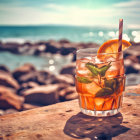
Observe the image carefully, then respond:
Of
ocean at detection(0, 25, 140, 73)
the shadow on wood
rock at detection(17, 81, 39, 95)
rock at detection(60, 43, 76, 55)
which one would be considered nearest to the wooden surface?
the shadow on wood

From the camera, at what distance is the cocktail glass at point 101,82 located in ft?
4.32

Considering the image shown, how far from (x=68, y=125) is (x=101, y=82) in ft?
0.96

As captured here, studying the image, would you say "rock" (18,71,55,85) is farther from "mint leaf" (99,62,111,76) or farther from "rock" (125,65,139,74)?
"mint leaf" (99,62,111,76)

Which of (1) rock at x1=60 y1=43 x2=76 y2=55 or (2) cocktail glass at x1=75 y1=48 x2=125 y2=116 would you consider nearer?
(2) cocktail glass at x1=75 y1=48 x2=125 y2=116

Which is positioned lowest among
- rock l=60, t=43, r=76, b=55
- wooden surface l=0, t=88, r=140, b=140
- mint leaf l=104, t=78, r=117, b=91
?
rock l=60, t=43, r=76, b=55

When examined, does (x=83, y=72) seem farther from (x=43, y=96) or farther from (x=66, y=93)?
(x=66, y=93)

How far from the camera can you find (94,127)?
1.20 meters

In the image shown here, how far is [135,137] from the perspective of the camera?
1080 mm

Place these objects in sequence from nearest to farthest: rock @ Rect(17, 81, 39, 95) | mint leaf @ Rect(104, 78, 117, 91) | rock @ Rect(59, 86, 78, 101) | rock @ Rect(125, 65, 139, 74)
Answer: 1. mint leaf @ Rect(104, 78, 117, 91)
2. rock @ Rect(59, 86, 78, 101)
3. rock @ Rect(17, 81, 39, 95)
4. rock @ Rect(125, 65, 139, 74)

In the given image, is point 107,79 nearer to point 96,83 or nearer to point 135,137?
point 96,83

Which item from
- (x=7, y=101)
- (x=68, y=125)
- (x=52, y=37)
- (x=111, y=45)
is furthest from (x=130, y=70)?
(x=52, y=37)

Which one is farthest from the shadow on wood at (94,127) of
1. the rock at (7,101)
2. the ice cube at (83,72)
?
the rock at (7,101)

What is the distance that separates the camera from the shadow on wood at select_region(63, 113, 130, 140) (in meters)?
1.11

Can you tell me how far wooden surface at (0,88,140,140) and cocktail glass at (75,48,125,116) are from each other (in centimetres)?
6
